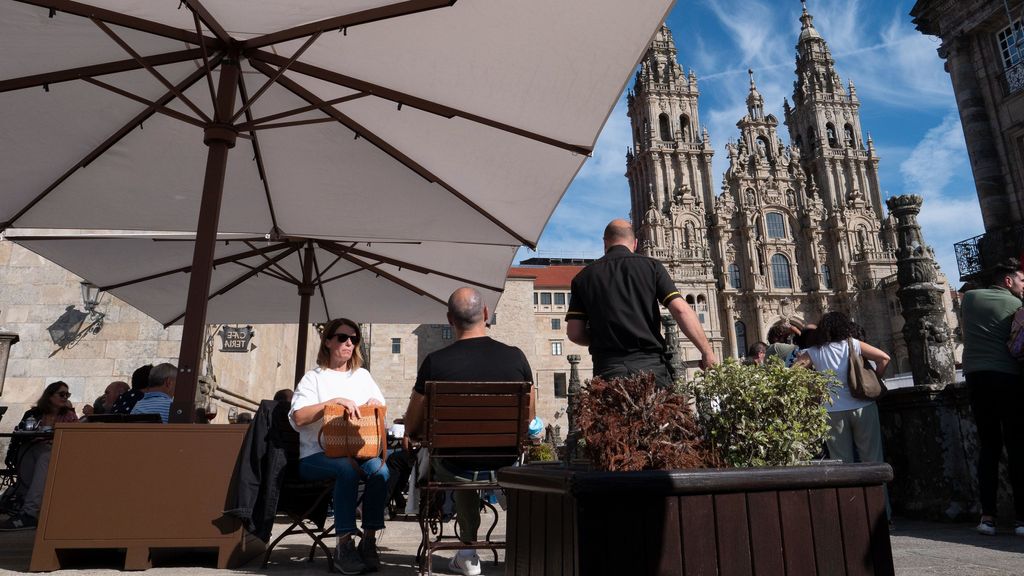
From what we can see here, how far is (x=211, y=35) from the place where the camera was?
397 centimetres

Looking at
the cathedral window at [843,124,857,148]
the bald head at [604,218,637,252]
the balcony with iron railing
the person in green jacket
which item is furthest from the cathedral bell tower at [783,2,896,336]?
the bald head at [604,218,637,252]

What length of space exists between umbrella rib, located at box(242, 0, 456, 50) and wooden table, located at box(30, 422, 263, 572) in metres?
2.22

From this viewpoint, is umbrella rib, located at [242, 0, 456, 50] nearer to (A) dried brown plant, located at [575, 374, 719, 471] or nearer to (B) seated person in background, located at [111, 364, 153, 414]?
(A) dried brown plant, located at [575, 374, 719, 471]

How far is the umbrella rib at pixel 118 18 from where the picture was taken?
3123 millimetres

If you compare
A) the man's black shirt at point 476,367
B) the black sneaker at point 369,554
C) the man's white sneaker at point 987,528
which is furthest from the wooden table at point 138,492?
the man's white sneaker at point 987,528

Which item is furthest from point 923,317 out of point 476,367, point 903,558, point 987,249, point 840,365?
point 987,249

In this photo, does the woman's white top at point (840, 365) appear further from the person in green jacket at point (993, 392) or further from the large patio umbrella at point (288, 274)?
the large patio umbrella at point (288, 274)

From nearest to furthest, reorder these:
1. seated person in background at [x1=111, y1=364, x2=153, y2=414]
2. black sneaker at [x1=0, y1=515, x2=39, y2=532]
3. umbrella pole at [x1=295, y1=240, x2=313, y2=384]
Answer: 1. seated person in background at [x1=111, y1=364, x2=153, y2=414]
2. black sneaker at [x1=0, y1=515, x2=39, y2=532]
3. umbrella pole at [x1=295, y1=240, x2=313, y2=384]

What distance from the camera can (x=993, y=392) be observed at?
4.03m

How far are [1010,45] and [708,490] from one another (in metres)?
21.8

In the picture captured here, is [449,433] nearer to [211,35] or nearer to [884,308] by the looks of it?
[211,35]

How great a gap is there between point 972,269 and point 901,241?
14971mm

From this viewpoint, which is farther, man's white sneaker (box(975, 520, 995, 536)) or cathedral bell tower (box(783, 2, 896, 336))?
cathedral bell tower (box(783, 2, 896, 336))

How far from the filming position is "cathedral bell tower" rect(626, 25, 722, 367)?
170 feet
